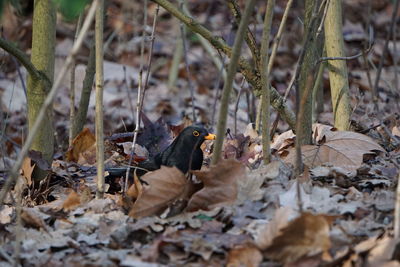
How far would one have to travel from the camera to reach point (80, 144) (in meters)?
5.28

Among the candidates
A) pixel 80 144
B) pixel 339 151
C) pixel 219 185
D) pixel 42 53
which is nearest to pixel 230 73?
pixel 219 185

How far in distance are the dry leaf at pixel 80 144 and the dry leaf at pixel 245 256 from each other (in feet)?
8.51

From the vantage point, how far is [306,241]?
2.89 metres

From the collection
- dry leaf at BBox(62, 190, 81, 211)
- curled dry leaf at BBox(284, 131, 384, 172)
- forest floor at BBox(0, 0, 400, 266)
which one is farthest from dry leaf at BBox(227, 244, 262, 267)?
curled dry leaf at BBox(284, 131, 384, 172)

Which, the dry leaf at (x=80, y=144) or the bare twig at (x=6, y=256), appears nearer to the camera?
the bare twig at (x=6, y=256)

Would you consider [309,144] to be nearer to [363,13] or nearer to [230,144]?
[230,144]

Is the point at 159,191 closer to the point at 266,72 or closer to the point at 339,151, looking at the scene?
the point at 266,72

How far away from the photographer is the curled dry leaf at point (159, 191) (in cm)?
338

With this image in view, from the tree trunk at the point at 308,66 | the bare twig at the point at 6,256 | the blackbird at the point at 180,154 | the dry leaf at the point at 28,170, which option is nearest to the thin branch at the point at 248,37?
A: the tree trunk at the point at 308,66

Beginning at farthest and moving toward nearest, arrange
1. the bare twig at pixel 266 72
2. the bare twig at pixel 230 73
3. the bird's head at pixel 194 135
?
the bird's head at pixel 194 135 < the bare twig at pixel 266 72 < the bare twig at pixel 230 73

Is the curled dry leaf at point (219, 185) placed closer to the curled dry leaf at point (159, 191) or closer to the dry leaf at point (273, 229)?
the curled dry leaf at point (159, 191)

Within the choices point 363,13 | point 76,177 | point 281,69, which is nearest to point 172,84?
point 281,69

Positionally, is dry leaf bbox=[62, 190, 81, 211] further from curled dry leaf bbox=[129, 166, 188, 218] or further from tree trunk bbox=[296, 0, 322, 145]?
tree trunk bbox=[296, 0, 322, 145]

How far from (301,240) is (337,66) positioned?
2.16 meters
